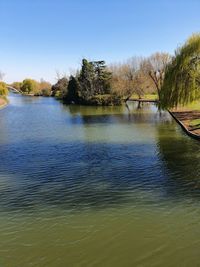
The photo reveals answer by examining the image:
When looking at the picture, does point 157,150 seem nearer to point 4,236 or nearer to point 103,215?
point 103,215

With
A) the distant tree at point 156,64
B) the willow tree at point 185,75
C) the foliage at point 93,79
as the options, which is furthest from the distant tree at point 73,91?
the willow tree at point 185,75

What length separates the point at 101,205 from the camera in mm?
12961

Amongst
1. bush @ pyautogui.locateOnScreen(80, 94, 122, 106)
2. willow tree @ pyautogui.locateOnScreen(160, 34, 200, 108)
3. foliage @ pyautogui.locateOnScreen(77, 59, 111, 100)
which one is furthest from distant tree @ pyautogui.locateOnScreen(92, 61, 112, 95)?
willow tree @ pyautogui.locateOnScreen(160, 34, 200, 108)

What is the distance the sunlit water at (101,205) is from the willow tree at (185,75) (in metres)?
9.03

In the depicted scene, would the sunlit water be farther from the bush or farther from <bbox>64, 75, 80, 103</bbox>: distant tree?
<bbox>64, 75, 80, 103</bbox>: distant tree

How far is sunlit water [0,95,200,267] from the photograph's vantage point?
9.47 metres

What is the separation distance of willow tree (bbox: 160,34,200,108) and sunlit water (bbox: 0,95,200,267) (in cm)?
903

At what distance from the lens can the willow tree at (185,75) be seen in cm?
3164

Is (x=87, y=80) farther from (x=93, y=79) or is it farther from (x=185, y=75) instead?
(x=185, y=75)

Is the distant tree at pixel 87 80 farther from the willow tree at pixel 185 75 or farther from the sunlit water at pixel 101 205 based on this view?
the sunlit water at pixel 101 205

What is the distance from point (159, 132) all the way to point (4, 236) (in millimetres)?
22320

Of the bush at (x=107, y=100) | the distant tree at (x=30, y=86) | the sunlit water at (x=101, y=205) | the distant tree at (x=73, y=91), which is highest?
the distant tree at (x=30, y=86)

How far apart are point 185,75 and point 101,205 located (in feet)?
73.6

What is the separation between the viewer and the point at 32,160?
819 inches
